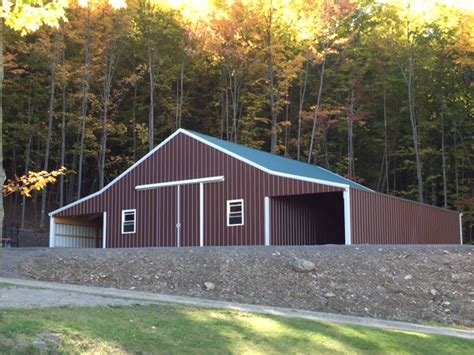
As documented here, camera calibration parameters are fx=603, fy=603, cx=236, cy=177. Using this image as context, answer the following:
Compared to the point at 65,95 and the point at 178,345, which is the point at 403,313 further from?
the point at 65,95

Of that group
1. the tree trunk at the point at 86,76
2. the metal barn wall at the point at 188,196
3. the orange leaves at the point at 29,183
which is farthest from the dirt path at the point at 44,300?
the tree trunk at the point at 86,76

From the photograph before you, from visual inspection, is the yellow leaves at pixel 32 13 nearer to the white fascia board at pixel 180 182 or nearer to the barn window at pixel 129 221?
the white fascia board at pixel 180 182

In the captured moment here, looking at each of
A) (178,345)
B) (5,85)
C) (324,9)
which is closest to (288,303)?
(178,345)

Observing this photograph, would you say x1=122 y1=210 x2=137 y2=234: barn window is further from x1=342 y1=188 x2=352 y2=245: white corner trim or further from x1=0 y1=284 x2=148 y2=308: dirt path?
x1=0 y1=284 x2=148 y2=308: dirt path

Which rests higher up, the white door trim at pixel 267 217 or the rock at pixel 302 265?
the white door trim at pixel 267 217

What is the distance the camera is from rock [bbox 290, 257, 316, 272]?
1627 cm

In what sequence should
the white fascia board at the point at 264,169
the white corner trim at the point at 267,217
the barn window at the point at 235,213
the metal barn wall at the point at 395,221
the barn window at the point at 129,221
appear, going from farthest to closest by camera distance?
1. the barn window at the point at 129,221
2. the barn window at the point at 235,213
3. the white corner trim at the point at 267,217
4. the metal barn wall at the point at 395,221
5. the white fascia board at the point at 264,169

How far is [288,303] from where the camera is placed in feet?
47.6

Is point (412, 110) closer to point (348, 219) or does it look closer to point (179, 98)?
point (179, 98)

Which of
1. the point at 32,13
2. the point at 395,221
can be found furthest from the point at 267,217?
the point at 32,13

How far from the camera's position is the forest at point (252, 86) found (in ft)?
115

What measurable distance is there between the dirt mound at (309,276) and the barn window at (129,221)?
22.3 feet

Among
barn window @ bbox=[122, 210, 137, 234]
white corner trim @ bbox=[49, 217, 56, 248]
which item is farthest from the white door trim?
white corner trim @ bbox=[49, 217, 56, 248]

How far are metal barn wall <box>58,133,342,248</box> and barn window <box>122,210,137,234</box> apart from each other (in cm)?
21
